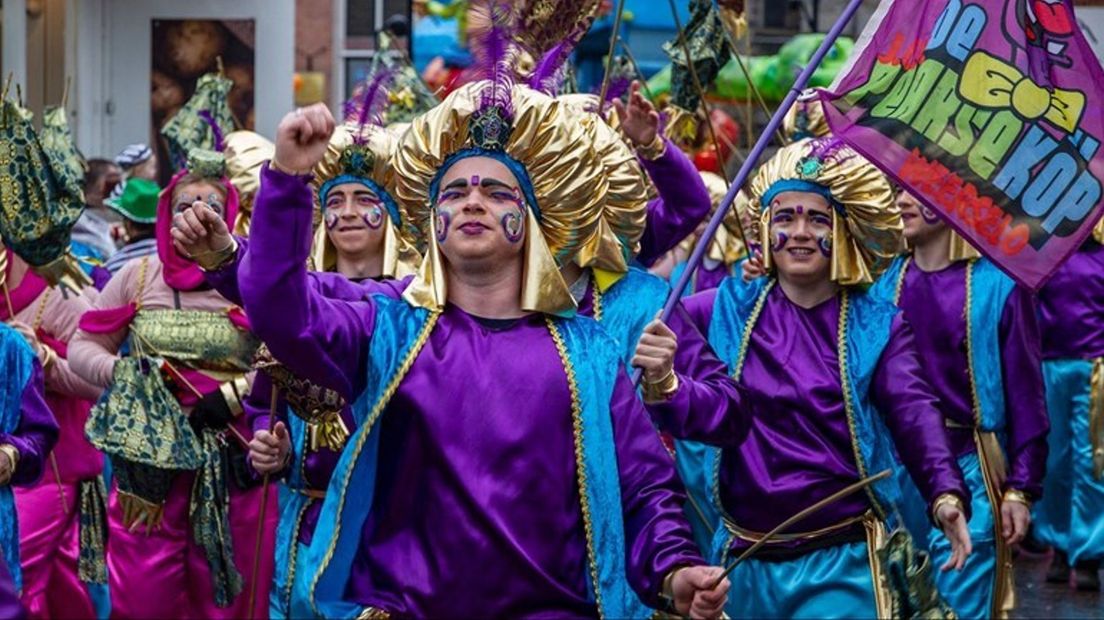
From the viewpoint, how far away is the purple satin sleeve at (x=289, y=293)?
520cm

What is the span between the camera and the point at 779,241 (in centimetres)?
788

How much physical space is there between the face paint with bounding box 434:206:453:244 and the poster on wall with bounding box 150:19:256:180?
849 cm

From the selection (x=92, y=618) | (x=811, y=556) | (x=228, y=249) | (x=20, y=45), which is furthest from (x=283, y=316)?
(x=20, y=45)

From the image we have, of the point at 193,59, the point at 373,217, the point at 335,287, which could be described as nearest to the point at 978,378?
the point at 373,217

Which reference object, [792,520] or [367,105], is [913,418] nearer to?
[367,105]

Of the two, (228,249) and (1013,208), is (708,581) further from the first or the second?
(1013,208)

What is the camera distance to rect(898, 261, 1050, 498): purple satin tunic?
9.02m

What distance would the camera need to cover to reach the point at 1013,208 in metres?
6.63

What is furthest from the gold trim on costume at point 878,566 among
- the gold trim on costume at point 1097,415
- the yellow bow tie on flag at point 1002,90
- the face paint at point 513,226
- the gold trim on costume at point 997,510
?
the gold trim on costume at point 1097,415

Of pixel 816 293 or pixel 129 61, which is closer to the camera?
pixel 816 293

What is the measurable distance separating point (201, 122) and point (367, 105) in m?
3.38

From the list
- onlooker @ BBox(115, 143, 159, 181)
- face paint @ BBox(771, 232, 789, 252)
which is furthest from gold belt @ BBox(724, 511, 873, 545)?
onlooker @ BBox(115, 143, 159, 181)

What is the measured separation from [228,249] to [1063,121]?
92.1 inches

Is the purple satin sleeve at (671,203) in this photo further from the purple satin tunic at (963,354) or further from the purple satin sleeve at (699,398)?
the purple satin sleeve at (699,398)
